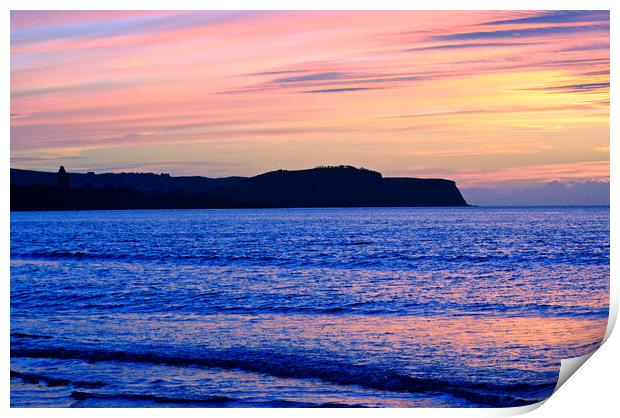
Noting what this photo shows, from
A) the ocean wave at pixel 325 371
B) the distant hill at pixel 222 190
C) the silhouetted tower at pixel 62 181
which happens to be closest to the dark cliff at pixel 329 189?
the distant hill at pixel 222 190

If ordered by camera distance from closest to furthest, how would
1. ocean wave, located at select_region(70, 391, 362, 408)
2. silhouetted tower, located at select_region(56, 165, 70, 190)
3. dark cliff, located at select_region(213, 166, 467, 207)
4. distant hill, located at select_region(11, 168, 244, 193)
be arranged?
ocean wave, located at select_region(70, 391, 362, 408) < distant hill, located at select_region(11, 168, 244, 193) < silhouetted tower, located at select_region(56, 165, 70, 190) < dark cliff, located at select_region(213, 166, 467, 207)

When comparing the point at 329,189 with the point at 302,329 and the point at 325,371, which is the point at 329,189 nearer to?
the point at 302,329

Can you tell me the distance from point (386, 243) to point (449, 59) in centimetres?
886

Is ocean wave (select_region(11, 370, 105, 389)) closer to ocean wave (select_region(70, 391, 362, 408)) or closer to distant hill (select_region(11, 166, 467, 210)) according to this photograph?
ocean wave (select_region(70, 391, 362, 408))

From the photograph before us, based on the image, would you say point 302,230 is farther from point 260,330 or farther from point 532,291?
point 260,330

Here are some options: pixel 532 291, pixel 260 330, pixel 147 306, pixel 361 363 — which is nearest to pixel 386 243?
pixel 532 291

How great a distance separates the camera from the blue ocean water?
6.54 m

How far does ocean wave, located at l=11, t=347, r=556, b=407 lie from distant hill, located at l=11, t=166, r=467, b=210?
23.9 feet

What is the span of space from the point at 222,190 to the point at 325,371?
40.6 feet

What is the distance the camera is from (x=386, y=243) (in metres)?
24.7

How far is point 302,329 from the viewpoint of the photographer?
922cm

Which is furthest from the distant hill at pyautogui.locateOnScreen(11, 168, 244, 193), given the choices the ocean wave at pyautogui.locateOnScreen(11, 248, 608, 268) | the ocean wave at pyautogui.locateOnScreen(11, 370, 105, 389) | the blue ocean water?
the ocean wave at pyautogui.locateOnScreen(11, 370, 105, 389)

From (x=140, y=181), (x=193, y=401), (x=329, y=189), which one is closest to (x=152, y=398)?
(x=193, y=401)

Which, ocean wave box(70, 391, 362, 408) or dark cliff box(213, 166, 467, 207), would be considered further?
dark cliff box(213, 166, 467, 207)
